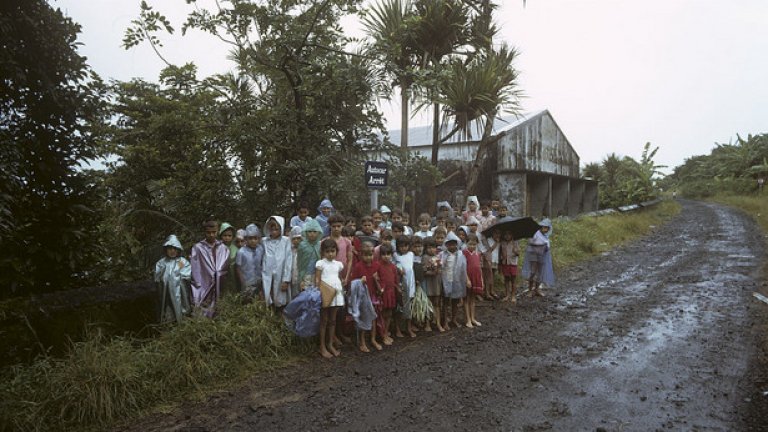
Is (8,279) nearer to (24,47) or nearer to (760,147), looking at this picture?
(24,47)

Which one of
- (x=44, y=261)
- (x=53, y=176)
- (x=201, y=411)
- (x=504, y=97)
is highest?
(x=504, y=97)

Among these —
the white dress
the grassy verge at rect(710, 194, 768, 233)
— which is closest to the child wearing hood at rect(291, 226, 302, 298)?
the white dress

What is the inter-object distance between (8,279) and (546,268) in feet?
22.7

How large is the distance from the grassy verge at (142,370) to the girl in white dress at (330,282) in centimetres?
→ 25

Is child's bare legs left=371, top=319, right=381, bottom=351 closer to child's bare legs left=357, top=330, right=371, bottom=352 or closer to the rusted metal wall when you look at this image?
child's bare legs left=357, top=330, right=371, bottom=352

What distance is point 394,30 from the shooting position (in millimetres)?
8758

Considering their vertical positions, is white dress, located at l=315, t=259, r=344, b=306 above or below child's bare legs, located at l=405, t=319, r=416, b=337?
above

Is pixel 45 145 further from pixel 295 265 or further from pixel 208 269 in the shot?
pixel 295 265

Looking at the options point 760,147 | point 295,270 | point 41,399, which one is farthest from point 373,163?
point 760,147

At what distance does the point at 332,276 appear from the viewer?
16.6ft

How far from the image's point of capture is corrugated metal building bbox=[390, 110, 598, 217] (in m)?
14.9

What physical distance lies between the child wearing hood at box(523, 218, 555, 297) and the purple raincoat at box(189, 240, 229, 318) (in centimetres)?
486

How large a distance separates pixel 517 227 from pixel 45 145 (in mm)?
6229

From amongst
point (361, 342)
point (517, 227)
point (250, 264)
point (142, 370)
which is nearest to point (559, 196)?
point (517, 227)
